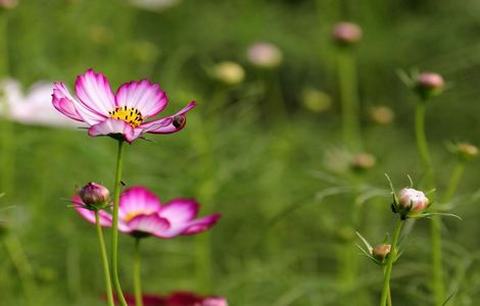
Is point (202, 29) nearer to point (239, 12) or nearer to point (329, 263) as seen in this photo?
point (239, 12)

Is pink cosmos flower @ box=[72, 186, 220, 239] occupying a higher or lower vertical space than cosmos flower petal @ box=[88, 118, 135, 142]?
higher

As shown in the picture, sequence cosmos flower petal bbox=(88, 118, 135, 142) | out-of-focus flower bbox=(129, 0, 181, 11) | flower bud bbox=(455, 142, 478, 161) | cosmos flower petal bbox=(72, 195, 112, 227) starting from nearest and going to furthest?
cosmos flower petal bbox=(88, 118, 135, 142) < cosmos flower petal bbox=(72, 195, 112, 227) < flower bud bbox=(455, 142, 478, 161) < out-of-focus flower bbox=(129, 0, 181, 11)

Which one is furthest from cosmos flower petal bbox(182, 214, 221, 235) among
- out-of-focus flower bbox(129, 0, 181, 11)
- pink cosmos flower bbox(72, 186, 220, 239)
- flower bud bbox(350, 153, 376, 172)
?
out-of-focus flower bbox(129, 0, 181, 11)

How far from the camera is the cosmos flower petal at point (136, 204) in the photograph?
0.85 m

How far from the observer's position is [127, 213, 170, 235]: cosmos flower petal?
0.76 m

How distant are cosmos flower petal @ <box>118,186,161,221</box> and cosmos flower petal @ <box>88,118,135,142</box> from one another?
204 millimetres

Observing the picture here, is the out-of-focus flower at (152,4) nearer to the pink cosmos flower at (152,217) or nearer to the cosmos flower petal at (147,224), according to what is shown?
the pink cosmos flower at (152,217)

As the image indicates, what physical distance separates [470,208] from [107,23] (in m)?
1.08

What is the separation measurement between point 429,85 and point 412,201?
0.39 m

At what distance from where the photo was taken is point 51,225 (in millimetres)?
1524

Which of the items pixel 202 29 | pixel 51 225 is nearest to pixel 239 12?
pixel 202 29

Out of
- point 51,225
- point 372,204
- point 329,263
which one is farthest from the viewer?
point 329,263

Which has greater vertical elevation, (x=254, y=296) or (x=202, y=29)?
(x=202, y=29)

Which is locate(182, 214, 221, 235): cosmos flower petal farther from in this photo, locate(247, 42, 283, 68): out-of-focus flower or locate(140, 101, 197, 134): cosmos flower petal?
locate(247, 42, 283, 68): out-of-focus flower
